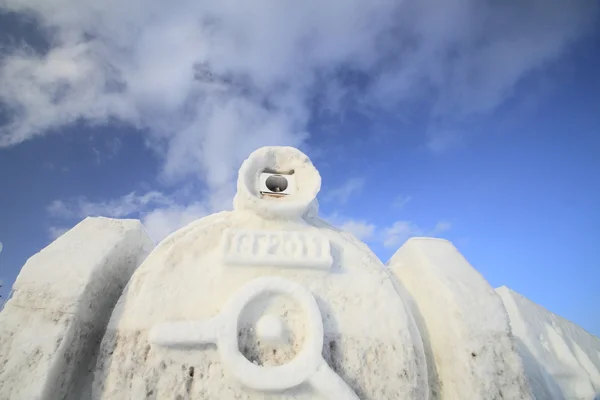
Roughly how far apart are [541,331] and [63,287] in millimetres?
4807

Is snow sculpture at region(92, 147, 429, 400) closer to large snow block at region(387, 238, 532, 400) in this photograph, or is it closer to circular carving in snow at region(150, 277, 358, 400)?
circular carving in snow at region(150, 277, 358, 400)

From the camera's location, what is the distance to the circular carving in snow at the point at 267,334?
101 inches

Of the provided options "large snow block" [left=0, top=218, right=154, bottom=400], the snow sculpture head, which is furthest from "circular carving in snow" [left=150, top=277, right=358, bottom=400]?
the snow sculpture head

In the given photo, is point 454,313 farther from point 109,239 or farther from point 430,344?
point 109,239

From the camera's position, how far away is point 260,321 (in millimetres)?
2783

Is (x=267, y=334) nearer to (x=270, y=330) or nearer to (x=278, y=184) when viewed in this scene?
(x=270, y=330)

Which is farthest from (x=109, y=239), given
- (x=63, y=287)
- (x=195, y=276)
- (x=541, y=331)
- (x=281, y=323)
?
(x=541, y=331)

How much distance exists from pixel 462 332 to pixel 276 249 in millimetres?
1669

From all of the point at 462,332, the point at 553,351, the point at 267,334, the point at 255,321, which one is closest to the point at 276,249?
the point at 255,321

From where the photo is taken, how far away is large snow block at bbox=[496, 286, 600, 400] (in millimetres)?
3600

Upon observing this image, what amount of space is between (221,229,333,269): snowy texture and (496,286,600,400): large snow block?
242 centimetres

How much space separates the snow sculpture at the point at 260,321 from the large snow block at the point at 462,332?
0.71 feet

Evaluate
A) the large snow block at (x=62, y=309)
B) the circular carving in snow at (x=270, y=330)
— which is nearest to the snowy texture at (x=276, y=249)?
the circular carving in snow at (x=270, y=330)

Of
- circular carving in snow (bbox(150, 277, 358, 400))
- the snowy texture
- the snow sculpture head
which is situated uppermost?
the snow sculpture head
